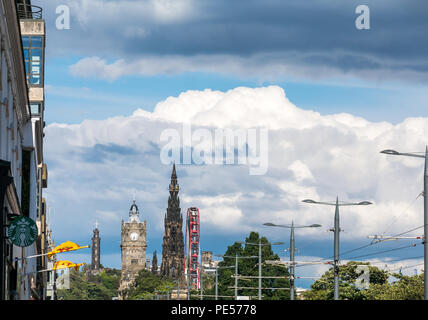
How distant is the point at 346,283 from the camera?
140 metres

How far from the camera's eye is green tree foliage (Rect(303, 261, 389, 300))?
443 feet

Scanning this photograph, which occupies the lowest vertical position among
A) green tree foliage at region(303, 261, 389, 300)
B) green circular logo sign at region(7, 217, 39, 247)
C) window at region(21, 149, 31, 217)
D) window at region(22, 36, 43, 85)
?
green circular logo sign at region(7, 217, 39, 247)

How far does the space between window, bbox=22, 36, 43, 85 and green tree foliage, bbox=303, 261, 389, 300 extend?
49.2 m

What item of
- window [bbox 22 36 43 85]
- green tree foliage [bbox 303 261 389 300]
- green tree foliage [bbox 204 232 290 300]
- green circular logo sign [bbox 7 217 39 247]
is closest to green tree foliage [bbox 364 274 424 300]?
green tree foliage [bbox 303 261 389 300]

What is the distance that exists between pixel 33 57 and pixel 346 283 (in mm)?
57843

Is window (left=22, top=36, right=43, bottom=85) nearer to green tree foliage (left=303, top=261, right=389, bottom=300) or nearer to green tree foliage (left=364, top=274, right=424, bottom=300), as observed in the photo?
green tree foliage (left=364, top=274, right=424, bottom=300)

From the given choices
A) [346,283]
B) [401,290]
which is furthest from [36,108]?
[346,283]

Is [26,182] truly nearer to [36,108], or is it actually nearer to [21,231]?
[36,108]

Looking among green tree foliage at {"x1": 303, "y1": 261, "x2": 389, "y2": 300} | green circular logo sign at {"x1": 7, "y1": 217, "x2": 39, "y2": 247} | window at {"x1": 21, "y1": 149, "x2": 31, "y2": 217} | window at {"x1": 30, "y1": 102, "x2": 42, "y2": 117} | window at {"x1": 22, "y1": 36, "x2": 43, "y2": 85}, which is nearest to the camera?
green circular logo sign at {"x1": 7, "y1": 217, "x2": 39, "y2": 247}
